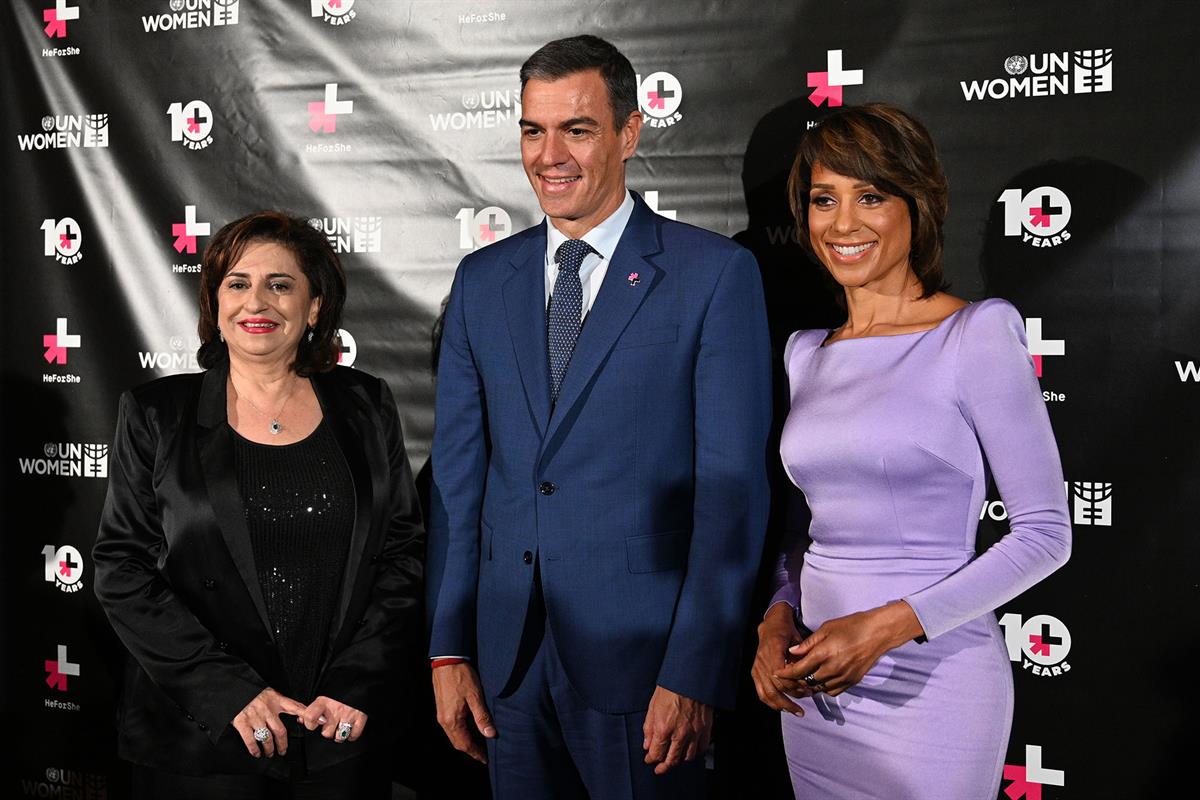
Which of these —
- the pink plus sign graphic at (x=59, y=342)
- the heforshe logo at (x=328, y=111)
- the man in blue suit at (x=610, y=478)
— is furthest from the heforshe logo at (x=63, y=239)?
the man in blue suit at (x=610, y=478)

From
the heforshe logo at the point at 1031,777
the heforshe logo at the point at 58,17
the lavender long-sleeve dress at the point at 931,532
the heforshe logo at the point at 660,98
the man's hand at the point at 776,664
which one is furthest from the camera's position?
the heforshe logo at the point at 58,17

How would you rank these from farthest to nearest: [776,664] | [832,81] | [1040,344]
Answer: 1. [832,81]
2. [1040,344]
3. [776,664]

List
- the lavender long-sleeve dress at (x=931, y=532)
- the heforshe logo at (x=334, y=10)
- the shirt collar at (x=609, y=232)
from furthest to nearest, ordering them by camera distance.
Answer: the heforshe logo at (x=334, y=10), the shirt collar at (x=609, y=232), the lavender long-sleeve dress at (x=931, y=532)

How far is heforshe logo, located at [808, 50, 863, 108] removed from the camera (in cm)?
269

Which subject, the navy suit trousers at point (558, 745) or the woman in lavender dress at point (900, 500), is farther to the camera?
the navy suit trousers at point (558, 745)

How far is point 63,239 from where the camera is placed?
3.52m

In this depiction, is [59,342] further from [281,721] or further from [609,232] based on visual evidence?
[609,232]

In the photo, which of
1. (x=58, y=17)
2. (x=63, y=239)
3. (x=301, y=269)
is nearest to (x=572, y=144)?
(x=301, y=269)

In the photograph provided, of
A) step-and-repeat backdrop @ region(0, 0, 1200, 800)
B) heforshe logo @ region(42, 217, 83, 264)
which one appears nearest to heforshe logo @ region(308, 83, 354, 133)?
step-and-repeat backdrop @ region(0, 0, 1200, 800)

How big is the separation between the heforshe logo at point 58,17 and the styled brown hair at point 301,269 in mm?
1525

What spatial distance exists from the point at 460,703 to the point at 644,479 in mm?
610

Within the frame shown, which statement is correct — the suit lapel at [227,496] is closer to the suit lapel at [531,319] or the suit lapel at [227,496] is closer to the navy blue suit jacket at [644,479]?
the navy blue suit jacket at [644,479]

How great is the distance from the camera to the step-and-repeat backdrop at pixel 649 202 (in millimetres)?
2504

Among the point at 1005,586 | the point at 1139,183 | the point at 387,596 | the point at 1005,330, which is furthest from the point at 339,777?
the point at 1139,183
